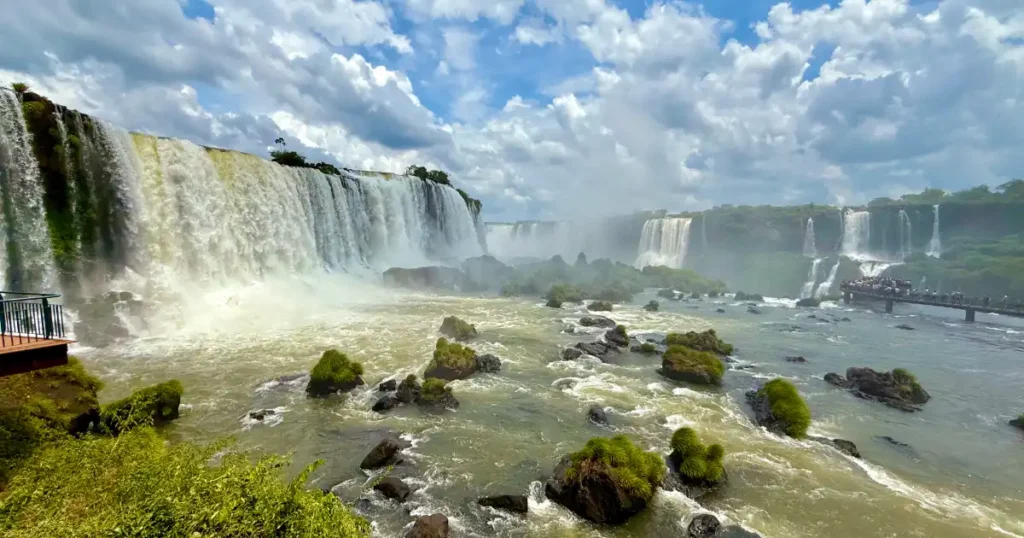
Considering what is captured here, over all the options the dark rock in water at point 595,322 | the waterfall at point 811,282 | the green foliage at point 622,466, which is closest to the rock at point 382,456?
the green foliage at point 622,466

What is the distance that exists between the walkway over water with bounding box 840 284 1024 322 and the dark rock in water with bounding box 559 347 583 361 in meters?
32.5

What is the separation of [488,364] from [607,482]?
910 cm

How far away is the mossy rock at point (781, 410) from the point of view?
12.3 metres

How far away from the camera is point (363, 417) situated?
493 inches

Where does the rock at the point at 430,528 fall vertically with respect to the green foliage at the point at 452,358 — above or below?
below

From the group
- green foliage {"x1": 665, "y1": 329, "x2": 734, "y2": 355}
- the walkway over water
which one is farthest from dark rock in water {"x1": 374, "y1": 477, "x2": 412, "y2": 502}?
the walkway over water

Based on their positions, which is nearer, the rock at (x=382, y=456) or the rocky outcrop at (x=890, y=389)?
the rock at (x=382, y=456)

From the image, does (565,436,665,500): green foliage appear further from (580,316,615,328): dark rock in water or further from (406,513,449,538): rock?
(580,316,615,328): dark rock in water

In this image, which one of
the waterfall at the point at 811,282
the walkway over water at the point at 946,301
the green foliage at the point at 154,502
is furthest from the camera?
the waterfall at the point at 811,282

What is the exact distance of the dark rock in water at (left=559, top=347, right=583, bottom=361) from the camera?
18.8m

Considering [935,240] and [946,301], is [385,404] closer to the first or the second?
[946,301]

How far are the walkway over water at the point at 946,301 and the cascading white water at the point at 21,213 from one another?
5340 centimetres

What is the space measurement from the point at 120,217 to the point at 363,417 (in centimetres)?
1821

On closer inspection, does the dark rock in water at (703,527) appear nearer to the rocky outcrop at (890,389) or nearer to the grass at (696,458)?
the grass at (696,458)
